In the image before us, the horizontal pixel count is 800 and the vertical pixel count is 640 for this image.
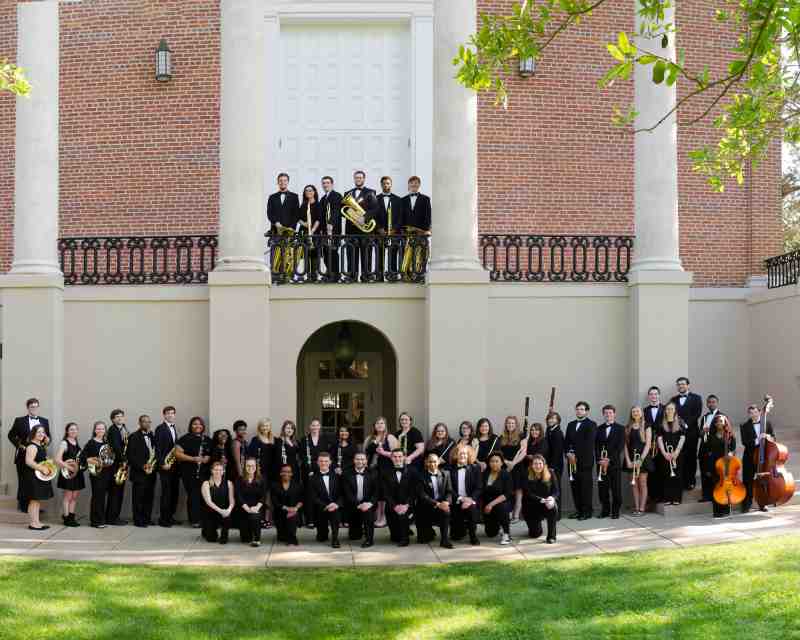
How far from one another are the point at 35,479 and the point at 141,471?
4.57 ft

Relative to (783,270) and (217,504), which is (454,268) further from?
(783,270)

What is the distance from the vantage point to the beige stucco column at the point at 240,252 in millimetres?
15172

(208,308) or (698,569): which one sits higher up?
(208,308)

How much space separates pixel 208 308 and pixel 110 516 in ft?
10.9

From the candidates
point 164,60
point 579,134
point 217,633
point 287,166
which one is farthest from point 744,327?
point 217,633

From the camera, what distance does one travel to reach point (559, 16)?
19375mm

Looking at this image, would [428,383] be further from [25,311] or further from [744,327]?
[744,327]

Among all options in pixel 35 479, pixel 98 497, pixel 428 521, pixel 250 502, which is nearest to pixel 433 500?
pixel 428 521

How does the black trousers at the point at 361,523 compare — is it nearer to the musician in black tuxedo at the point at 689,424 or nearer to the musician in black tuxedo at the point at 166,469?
the musician in black tuxedo at the point at 166,469

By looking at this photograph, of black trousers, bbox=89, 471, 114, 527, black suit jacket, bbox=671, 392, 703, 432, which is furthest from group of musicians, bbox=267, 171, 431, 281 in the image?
black suit jacket, bbox=671, 392, 703, 432

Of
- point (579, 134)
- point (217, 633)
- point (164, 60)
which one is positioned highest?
point (164, 60)

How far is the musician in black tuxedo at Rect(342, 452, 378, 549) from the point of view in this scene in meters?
13.0

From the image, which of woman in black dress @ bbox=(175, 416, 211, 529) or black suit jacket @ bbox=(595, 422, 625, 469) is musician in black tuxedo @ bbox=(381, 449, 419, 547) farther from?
black suit jacket @ bbox=(595, 422, 625, 469)

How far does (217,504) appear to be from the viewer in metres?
13.1
